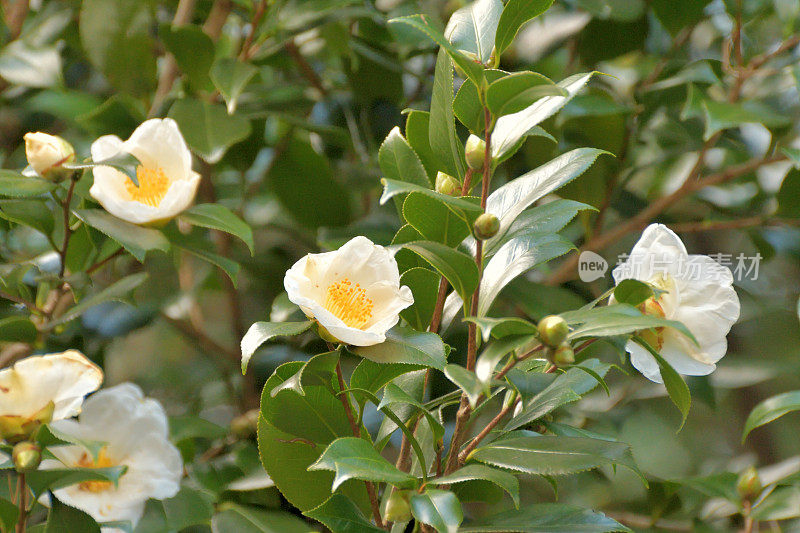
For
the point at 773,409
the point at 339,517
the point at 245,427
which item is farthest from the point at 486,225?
the point at 245,427

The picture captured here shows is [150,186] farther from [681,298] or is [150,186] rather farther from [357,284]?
[681,298]

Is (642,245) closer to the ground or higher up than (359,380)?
higher up

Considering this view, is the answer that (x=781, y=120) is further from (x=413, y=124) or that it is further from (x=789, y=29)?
(x=413, y=124)

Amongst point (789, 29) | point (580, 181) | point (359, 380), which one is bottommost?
point (580, 181)

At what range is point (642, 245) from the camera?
0.64 meters

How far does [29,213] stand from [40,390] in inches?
8.7

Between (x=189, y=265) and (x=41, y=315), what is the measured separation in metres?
0.65

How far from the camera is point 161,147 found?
35.0 inches

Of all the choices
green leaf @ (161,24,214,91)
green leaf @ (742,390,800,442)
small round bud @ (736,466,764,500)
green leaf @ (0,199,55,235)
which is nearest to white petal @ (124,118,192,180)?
green leaf @ (0,199,55,235)

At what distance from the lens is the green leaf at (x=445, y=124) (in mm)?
635

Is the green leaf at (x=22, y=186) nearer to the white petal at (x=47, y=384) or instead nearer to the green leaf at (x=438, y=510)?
the white petal at (x=47, y=384)

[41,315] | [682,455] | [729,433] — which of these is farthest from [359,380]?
[729,433]

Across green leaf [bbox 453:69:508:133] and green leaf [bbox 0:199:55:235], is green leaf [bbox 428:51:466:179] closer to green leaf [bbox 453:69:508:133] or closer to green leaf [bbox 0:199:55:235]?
green leaf [bbox 453:69:508:133]

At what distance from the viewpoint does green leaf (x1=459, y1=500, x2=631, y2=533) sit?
605mm
